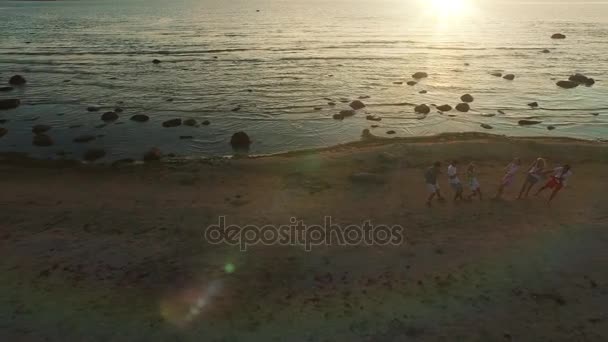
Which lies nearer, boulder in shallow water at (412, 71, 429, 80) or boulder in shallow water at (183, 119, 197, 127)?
boulder in shallow water at (183, 119, 197, 127)

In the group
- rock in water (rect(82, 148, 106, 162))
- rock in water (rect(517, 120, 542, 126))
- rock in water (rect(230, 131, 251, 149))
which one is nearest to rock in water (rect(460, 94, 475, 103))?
rock in water (rect(517, 120, 542, 126))

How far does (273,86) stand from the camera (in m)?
43.8

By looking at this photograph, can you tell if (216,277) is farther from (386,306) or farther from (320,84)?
(320,84)

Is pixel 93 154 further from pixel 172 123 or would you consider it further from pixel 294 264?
pixel 294 264

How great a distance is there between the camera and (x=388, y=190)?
20.6 m

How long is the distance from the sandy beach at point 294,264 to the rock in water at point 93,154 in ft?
11.2

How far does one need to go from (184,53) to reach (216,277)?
53.9 m

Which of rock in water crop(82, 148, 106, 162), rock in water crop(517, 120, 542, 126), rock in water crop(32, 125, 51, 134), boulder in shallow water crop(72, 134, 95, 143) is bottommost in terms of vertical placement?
rock in water crop(82, 148, 106, 162)

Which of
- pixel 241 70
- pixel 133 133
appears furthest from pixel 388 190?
pixel 241 70

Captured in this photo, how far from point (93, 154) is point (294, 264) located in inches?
689

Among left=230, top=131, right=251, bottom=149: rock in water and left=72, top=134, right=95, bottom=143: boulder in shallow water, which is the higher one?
left=230, top=131, right=251, bottom=149: rock in water

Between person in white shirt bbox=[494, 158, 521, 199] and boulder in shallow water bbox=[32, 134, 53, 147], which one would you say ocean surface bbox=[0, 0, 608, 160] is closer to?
boulder in shallow water bbox=[32, 134, 53, 147]

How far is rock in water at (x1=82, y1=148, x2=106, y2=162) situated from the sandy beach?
3426 mm

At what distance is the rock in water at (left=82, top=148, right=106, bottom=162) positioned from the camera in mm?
25891
